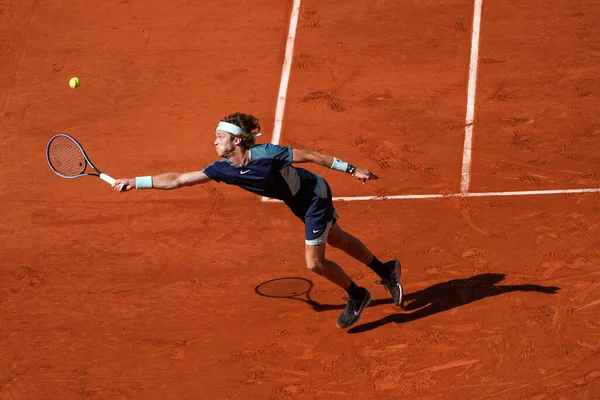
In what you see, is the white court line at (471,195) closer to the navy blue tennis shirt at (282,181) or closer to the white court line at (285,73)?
the white court line at (285,73)

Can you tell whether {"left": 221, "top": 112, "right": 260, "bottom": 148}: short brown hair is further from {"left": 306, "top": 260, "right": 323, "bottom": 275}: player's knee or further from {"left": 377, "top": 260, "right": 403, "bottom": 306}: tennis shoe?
{"left": 377, "top": 260, "right": 403, "bottom": 306}: tennis shoe

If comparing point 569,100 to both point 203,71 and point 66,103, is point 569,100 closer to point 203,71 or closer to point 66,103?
point 203,71

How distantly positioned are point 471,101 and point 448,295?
144 inches

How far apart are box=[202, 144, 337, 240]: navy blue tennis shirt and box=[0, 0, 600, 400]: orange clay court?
4.49 ft

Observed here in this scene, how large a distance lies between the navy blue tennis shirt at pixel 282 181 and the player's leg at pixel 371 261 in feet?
0.91

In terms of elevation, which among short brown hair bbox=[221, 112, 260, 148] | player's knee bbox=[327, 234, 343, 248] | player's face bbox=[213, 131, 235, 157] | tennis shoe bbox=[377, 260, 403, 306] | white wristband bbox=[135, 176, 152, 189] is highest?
short brown hair bbox=[221, 112, 260, 148]

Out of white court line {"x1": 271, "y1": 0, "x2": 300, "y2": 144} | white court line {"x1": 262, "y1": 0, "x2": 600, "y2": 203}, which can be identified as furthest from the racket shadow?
white court line {"x1": 271, "y1": 0, "x2": 300, "y2": 144}

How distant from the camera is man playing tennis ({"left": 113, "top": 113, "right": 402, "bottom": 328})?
840cm

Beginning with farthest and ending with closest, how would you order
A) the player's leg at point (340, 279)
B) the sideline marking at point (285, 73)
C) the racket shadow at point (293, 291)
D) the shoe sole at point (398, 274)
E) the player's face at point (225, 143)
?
the sideline marking at point (285, 73), the racket shadow at point (293, 291), the shoe sole at point (398, 274), the player's leg at point (340, 279), the player's face at point (225, 143)

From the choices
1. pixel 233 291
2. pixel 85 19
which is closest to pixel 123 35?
pixel 85 19

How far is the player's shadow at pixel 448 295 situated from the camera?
30.9 feet

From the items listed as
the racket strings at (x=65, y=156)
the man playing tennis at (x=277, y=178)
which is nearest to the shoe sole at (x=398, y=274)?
the man playing tennis at (x=277, y=178)

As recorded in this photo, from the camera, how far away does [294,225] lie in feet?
35.5

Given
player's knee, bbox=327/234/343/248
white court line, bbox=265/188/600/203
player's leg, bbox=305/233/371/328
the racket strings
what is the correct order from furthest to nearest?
white court line, bbox=265/188/600/203, the racket strings, player's knee, bbox=327/234/343/248, player's leg, bbox=305/233/371/328
